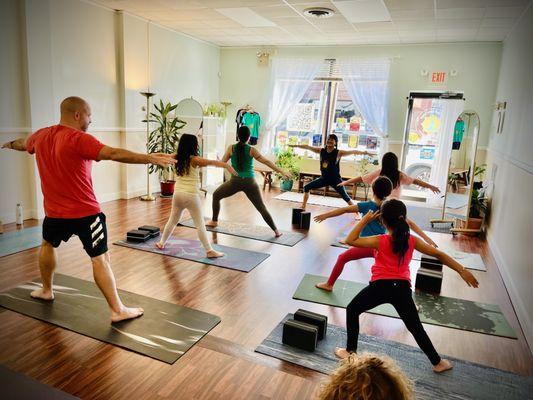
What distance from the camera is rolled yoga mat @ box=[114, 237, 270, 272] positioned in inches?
154

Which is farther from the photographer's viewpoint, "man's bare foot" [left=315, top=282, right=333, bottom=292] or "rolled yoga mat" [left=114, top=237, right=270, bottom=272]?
"rolled yoga mat" [left=114, top=237, right=270, bottom=272]

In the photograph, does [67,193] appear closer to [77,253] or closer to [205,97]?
[77,253]

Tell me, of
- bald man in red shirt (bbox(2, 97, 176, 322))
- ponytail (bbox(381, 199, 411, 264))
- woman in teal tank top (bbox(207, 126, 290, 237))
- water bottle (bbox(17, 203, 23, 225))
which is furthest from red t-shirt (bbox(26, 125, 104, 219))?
water bottle (bbox(17, 203, 23, 225))

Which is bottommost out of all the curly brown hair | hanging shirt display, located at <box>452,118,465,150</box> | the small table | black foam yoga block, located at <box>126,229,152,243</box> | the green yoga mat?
the green yoga mat

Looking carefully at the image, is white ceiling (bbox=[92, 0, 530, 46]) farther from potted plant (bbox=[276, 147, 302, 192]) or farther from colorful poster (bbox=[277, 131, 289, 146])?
potted plant (bbox=[276, 147, 302, 192])

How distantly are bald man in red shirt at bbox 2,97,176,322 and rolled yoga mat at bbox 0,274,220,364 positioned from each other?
0.50 feet

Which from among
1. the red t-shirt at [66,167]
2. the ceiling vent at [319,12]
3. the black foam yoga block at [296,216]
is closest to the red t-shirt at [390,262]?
the red t-shirt at [66,167]

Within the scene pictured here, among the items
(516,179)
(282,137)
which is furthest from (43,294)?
(282,137)

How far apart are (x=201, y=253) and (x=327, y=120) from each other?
5.12 metres

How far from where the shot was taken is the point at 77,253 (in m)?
3.98

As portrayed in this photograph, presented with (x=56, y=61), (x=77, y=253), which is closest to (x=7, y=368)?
(x=77, y=253)

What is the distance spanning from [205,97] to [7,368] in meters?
7.16

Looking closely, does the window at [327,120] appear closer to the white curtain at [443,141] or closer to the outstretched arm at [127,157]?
the white curtain at [443,141]

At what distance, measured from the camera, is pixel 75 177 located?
8.23 ft
